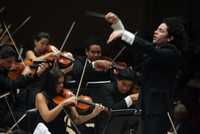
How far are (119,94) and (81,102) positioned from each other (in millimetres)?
579

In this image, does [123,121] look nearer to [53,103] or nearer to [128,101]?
[128,101]

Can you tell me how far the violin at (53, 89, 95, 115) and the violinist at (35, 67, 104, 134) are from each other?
0.03 meters

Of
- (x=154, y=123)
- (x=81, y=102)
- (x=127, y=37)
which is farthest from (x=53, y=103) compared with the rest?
(x=127, y=37)

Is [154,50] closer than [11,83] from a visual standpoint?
Yes

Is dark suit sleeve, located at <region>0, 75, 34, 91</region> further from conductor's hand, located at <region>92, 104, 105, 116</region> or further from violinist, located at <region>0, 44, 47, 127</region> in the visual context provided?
conductor's hand, located at <region>92, 104, 105, 116</region>

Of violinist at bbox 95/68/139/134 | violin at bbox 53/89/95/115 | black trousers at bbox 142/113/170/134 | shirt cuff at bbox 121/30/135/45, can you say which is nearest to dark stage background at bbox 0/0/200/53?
violinist at bbox 95/68/139/134

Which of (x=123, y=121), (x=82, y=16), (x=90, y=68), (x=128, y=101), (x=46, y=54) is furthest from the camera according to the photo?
(x=82, y=16)

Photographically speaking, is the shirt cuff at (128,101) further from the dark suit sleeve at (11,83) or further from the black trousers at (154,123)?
the dark suit sleeve at (11,83)

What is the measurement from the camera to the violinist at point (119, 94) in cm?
510

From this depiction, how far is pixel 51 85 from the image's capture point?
4.66 m

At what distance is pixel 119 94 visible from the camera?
17.6 feet

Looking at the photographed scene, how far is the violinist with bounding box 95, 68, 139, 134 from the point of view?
5.10 m

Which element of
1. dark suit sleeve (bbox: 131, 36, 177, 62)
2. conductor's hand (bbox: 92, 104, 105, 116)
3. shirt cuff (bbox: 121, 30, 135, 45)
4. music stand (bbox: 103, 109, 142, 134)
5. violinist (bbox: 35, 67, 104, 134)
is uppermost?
shirt cuff (bbox: 121, 30, 135, 45)

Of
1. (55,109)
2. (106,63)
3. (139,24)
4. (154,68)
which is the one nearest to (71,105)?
(55,109)
